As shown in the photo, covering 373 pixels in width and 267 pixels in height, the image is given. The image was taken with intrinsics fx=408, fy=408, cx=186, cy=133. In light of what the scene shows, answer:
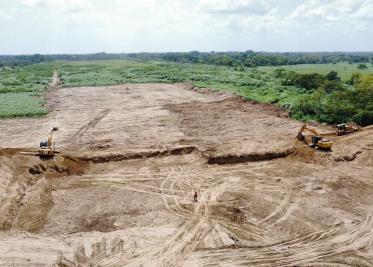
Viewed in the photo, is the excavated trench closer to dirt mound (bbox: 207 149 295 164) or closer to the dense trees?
dirt mound (bbox: 207 149 295 164)

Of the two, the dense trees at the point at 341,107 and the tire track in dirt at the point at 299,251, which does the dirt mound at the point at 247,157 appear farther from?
the dense trees at the point at 341,107

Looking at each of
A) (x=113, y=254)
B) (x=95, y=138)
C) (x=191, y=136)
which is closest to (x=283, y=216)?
(x=113, y=254)

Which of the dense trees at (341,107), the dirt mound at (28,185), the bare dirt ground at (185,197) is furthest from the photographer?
the dense trees at (341,107)

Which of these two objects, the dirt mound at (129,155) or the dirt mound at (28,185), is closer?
the dirt mound at (28,185)

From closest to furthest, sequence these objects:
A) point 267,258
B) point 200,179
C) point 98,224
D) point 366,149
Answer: point 267,258 → point 98,224 → point 200,179 → point 366,149

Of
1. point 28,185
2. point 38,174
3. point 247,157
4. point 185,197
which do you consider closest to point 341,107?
point 247,157

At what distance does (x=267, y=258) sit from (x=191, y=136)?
51.0ft

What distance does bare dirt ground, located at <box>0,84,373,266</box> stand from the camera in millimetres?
14070

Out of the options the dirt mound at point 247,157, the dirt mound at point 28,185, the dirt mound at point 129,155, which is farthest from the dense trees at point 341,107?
the dirt mound at point 28,185

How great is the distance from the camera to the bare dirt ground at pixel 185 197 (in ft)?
46.2

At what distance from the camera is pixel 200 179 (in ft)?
68.7

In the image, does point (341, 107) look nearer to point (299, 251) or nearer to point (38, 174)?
point (299, 251)

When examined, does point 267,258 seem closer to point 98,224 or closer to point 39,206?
point 98,224

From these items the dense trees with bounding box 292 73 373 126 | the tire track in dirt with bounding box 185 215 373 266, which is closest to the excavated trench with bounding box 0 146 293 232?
the tire track in dirt with bounding box 185 215 373 266
